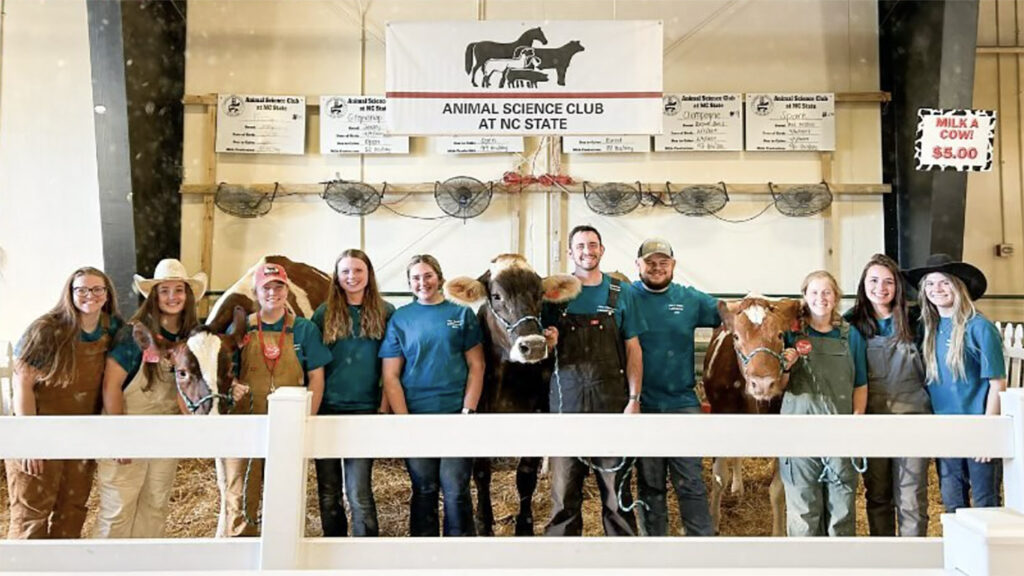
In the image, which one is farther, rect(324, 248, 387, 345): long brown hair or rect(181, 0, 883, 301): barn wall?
rect(181, 0, 883, 301): barn wall

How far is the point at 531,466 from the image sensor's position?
3.19m

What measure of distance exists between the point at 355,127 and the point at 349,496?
5.15m

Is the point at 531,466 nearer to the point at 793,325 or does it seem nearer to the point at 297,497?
the point at 793,325

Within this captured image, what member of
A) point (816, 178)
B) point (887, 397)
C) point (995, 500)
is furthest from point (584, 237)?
point (816, 178)

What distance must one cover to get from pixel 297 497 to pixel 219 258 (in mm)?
6283

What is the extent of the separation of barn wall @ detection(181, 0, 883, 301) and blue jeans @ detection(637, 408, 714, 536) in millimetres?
4372

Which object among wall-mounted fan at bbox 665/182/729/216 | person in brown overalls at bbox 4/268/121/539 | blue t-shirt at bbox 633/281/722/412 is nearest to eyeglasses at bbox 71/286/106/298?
person in brown overalls at bbox 4/268/121/539

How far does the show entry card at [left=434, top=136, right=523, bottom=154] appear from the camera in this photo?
7012 mm

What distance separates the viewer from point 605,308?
2.94 metres

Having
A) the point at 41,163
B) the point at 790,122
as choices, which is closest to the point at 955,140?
the point at 790,122

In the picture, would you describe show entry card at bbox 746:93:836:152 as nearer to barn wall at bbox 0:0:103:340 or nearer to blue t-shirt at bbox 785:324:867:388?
blue t-shirt at bbox 785:324:867:388

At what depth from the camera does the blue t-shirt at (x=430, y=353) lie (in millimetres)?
2863

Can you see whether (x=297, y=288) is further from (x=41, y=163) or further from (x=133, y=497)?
(x=41, y=163)

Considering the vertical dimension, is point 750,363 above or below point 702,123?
below
